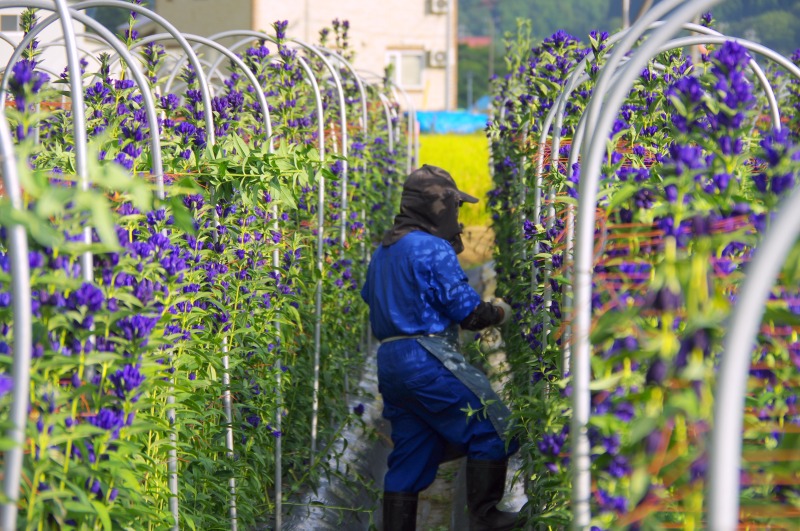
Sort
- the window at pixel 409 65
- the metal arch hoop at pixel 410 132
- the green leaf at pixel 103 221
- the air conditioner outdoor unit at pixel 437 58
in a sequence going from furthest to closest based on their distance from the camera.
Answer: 1. the air conditioner outdoor unit at pixel 437 58
2. the window at pixel 409 65
3. the metal arch hoop at pixel 410 132
4. the green leaf at pixel 103 221

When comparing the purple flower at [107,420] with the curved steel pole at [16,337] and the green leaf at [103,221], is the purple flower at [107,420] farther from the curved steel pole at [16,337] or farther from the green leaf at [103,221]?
the green leaf at [103,221]

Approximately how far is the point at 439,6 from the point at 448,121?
364cm

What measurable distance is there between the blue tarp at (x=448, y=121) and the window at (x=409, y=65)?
993mm

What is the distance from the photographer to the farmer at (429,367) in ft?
15.2

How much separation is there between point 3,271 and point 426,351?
2574 mm

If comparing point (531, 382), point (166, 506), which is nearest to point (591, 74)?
point (531, 382)

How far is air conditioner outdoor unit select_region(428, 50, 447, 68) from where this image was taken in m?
30.3

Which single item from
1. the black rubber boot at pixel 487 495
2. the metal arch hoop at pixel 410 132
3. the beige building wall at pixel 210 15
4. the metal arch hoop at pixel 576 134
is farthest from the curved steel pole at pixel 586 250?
the beige building wall at pixel 210 15

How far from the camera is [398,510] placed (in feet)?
15.5

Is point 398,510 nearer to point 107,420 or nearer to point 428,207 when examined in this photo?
point 428,207

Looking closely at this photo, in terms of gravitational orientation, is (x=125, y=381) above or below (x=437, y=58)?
below

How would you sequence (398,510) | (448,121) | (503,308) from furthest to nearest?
(448,121), (503,308), (398,510)

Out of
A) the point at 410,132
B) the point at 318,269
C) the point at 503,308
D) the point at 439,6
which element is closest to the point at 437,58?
the point at 439,6

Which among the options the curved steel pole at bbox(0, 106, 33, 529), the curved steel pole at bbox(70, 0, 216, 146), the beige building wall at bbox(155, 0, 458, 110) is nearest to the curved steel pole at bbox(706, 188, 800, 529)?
the curved steel pole at bbox(0, 106, 33, 529)
